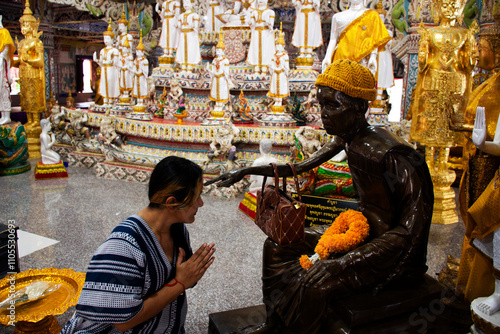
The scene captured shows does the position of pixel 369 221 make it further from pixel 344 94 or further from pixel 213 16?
pixel 213 16

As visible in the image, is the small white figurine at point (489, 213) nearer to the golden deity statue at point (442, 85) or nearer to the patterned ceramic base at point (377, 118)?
the golden deity statue at point (442, 85)

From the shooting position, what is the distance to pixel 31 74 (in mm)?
7766

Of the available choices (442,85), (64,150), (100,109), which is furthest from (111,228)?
(100,109)

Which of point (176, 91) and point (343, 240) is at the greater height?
point (176, 91)

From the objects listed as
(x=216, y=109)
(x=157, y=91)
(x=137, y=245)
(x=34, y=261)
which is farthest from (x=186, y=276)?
(x=157, y=91)

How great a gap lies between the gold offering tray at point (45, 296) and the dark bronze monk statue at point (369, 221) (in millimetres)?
1125

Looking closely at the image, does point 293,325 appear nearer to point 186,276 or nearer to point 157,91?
point 186,276

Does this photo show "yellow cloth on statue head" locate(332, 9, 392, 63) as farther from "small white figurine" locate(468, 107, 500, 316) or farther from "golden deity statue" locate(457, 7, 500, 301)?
"small white figurine" locate(468, 107, 500, 316)

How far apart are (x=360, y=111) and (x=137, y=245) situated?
3.69 ft

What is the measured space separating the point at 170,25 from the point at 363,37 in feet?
12.7

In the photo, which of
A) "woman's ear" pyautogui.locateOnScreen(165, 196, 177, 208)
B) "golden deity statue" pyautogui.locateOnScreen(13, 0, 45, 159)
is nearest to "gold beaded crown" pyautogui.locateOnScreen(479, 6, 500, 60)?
"woman's ear" pyautogui.locateOnScreen(165, 196, 177, 208)

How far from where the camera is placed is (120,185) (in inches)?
235

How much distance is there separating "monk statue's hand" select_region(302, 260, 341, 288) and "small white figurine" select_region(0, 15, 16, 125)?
7.57m

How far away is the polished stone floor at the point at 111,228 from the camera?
305 centimetres
